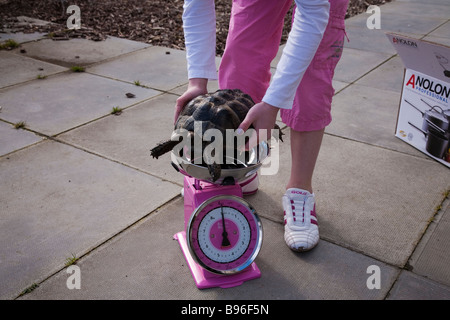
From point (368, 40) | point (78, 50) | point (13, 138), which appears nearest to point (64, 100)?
point (13, 138)

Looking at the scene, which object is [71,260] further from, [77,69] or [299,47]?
[77,69]

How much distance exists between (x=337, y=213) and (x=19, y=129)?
2342 mm

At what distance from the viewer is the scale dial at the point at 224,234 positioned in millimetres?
1938

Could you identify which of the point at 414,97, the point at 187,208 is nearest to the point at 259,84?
the point at 187,208

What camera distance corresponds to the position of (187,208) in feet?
6.84

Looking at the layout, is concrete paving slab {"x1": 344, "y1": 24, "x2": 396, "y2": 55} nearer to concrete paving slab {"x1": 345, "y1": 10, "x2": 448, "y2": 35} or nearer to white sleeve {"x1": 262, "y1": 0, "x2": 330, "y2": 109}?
concrete paving slab {"x1": 345, "y1": 10, "x2": 448, "y2": 35}

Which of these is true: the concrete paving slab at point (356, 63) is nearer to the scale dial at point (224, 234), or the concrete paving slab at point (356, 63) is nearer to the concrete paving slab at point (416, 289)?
the concrete paving slab at point (416, 289)

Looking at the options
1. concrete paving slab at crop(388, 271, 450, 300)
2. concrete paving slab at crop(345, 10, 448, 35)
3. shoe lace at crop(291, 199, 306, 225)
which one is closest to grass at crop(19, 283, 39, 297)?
shoe lace at crop(291, 199, 306, 225)

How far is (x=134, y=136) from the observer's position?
3.35 m

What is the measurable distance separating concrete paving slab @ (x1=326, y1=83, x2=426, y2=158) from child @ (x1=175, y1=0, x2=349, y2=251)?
1.18 meters

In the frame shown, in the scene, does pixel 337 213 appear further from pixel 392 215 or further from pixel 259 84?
pixel 259 84

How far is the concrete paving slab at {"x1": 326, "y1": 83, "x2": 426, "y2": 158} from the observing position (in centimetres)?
339

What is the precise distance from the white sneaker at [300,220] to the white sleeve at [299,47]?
715 millimetres

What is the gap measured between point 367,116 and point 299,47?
2.18 m
